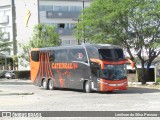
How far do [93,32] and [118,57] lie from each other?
9133 mm

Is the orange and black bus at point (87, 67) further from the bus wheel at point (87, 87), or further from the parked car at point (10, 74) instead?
the parked car at point (10, 74)

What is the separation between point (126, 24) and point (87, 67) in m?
8.66

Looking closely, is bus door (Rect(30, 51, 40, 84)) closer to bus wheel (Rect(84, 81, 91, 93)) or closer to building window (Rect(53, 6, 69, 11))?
bus wheel (Rect(84, 81, 91, 93))

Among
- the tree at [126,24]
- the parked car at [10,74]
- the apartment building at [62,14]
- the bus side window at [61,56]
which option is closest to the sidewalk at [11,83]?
the bus side window at [61,56]

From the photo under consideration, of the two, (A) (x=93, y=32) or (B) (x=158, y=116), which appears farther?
(A) (x=93, y=32)

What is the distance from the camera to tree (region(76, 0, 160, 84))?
3822cm

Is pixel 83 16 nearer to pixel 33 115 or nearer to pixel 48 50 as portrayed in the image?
pixel 48 50

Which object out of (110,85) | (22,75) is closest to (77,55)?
(110,85)

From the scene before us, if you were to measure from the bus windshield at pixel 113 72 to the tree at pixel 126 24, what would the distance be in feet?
22.8

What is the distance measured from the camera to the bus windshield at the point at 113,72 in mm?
31219

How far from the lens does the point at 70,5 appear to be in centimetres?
8519

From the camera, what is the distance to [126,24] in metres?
39.1

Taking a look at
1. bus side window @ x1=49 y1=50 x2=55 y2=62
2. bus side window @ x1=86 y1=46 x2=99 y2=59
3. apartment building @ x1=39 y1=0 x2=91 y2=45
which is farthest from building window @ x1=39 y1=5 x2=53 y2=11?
bus side window @ x1=86 y1=46 x2=99 y2=59

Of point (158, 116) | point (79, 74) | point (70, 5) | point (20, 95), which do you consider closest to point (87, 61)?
point (79, 74)
